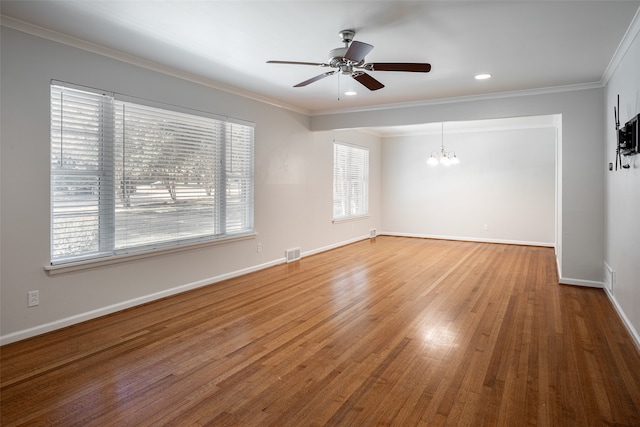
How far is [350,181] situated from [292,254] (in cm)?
268

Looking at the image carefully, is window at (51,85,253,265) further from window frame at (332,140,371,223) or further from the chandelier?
the chandelier

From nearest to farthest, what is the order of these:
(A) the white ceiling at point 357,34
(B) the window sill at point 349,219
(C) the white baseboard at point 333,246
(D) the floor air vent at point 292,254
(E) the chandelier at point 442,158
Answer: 1. (A) the white ceiling at point 357,34
2. (D) the floor air vent at point 292,254
3. (C) the white baseboard at point 333,246
4. (B) the window sill at point 349,219
5. (E) the chandelier at point 442,158

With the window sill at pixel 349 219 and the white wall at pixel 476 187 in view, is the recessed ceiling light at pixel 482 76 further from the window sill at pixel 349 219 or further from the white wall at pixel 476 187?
the white wall at pixel 476 187

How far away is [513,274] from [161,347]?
4759mm

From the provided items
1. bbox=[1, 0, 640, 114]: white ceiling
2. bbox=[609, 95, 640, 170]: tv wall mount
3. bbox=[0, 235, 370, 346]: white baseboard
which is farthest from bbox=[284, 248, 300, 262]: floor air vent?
bbox=[609, 95, 640, 170]: tv wall mount

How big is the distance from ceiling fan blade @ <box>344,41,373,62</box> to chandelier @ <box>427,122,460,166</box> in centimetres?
576

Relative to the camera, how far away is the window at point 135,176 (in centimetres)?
337

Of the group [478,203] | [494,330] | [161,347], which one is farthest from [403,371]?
[478,203]

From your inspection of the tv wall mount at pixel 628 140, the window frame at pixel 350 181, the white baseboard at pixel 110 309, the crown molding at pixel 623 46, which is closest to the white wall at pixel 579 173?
the crown molding at pixel 623 46

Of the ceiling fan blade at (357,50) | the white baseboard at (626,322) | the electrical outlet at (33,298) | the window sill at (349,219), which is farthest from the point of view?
the window sill at (349,219)

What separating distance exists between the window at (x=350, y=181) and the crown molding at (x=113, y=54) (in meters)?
2.72

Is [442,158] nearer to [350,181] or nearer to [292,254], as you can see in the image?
[350,181]

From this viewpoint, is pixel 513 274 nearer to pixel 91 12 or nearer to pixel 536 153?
pixel 536 153

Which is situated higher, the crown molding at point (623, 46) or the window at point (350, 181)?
the crown molding at point (623, 46)
